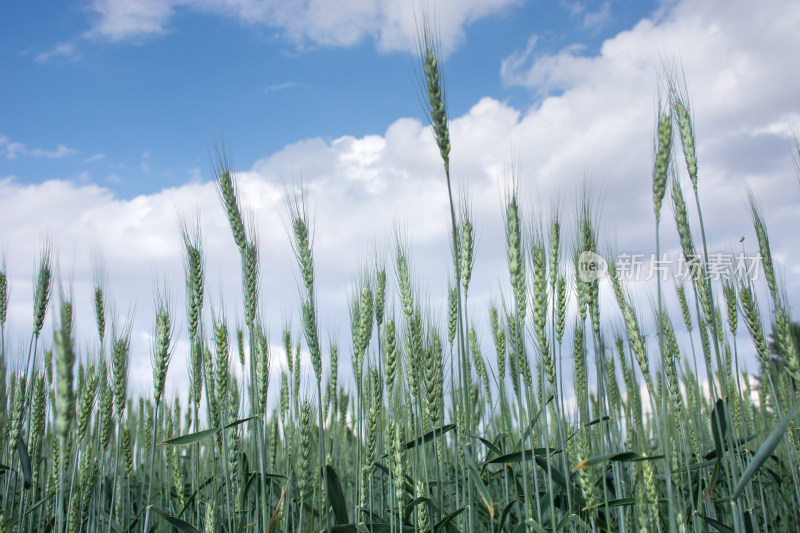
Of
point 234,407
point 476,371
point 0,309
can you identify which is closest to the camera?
point 234,407

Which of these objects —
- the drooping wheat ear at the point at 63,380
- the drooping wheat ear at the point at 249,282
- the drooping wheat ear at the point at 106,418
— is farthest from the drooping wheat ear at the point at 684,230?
the drooping wheat ear at the point at 106,418

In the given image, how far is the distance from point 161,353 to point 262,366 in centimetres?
62

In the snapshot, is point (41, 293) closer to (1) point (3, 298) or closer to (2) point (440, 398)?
(1) point (3, 298)

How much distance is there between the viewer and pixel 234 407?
3.45 m

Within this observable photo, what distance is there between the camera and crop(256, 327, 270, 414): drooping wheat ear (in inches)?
128

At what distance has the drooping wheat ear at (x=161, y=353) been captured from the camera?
9.75 ft

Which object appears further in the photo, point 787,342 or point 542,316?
point 787,342

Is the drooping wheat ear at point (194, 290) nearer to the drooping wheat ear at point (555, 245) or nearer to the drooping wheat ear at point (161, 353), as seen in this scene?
the drooping wheat ear at point (161, 353)

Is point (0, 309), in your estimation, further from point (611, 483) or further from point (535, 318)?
point (611, 483)

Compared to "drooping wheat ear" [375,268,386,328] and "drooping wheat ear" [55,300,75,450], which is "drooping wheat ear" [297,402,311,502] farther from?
"drooping wheat ear" [55,300,75,450]

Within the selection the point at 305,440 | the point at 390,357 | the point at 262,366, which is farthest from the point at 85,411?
the point at 390,357

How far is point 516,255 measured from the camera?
2.58m

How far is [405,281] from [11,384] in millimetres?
4019

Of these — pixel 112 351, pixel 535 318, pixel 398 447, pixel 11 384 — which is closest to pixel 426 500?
pixel 398 447
